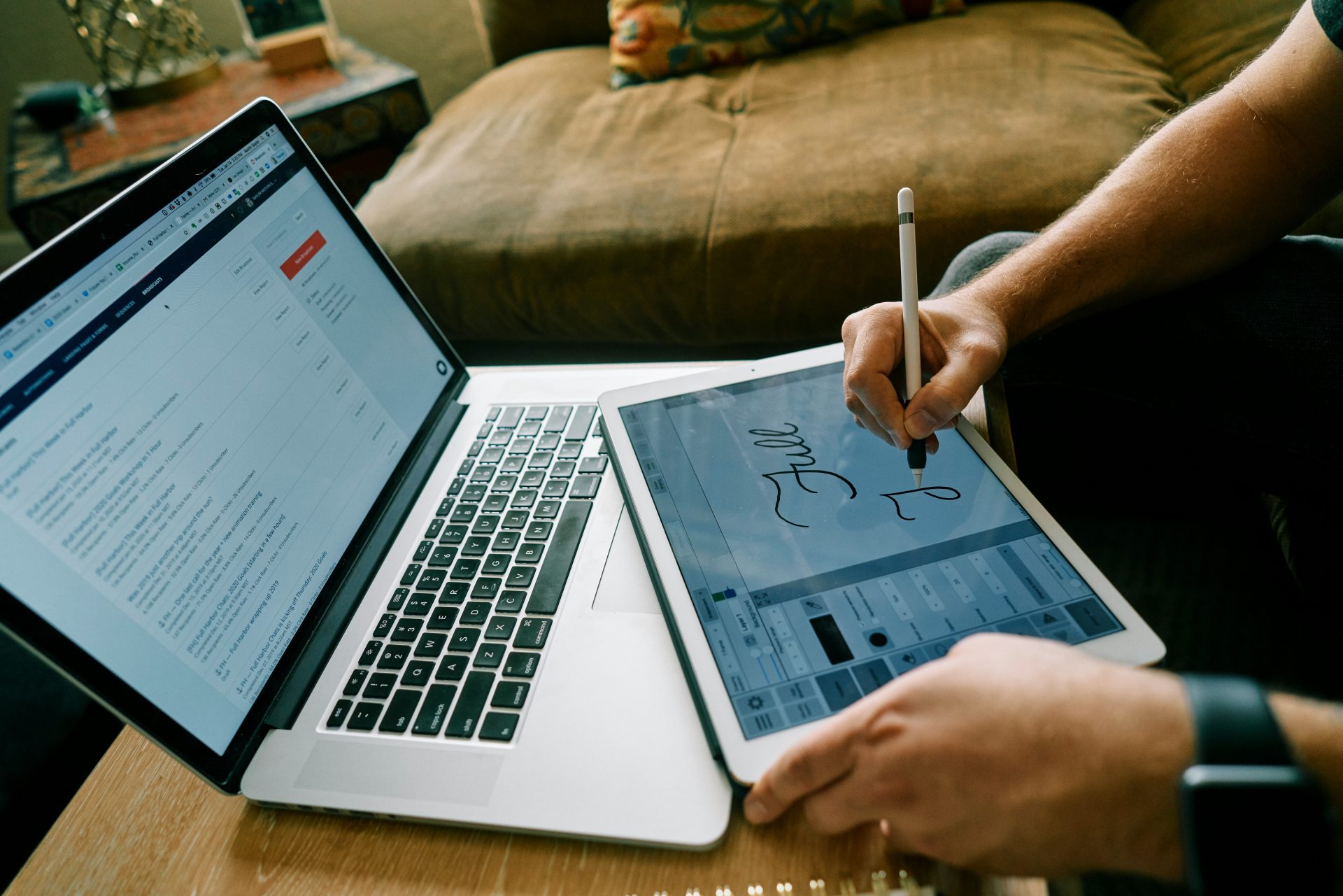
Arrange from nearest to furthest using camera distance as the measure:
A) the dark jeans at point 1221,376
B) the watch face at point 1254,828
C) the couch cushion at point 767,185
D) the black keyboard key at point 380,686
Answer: the watch face at point 1254,828, the black keyboard key at point 380,686, the dark jeans at point 1221,376, the couch cushion at point 767,185

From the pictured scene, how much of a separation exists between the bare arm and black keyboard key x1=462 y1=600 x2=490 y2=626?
1.16 feet

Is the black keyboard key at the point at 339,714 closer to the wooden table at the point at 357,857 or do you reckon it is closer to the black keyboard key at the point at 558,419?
the wooden table at the point at 357,857

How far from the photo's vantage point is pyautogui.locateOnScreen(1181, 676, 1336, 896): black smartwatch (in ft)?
1.01

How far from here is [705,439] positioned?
0.64m

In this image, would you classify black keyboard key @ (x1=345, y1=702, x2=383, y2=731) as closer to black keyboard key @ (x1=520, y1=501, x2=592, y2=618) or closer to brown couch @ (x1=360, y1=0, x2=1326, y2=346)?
black keyboard key @ (x1=520, y1=501, x2=592, y2=618)

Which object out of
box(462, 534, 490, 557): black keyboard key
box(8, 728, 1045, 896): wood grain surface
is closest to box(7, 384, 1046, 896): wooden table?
box(8, 728, 1045, 896): wood grain surface

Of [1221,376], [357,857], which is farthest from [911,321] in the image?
[357,857]

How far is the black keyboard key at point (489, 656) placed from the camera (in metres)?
0.52

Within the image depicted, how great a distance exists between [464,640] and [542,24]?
182cm

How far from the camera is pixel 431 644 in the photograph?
21.2 inches

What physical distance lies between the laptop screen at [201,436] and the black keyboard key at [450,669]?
11 centimetres

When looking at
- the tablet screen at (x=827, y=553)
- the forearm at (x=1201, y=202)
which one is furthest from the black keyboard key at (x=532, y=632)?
the forearm at (x=1201, y=202)

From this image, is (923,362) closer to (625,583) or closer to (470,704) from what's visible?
(625,583)

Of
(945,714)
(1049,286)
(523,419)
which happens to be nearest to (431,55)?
(523,419)
